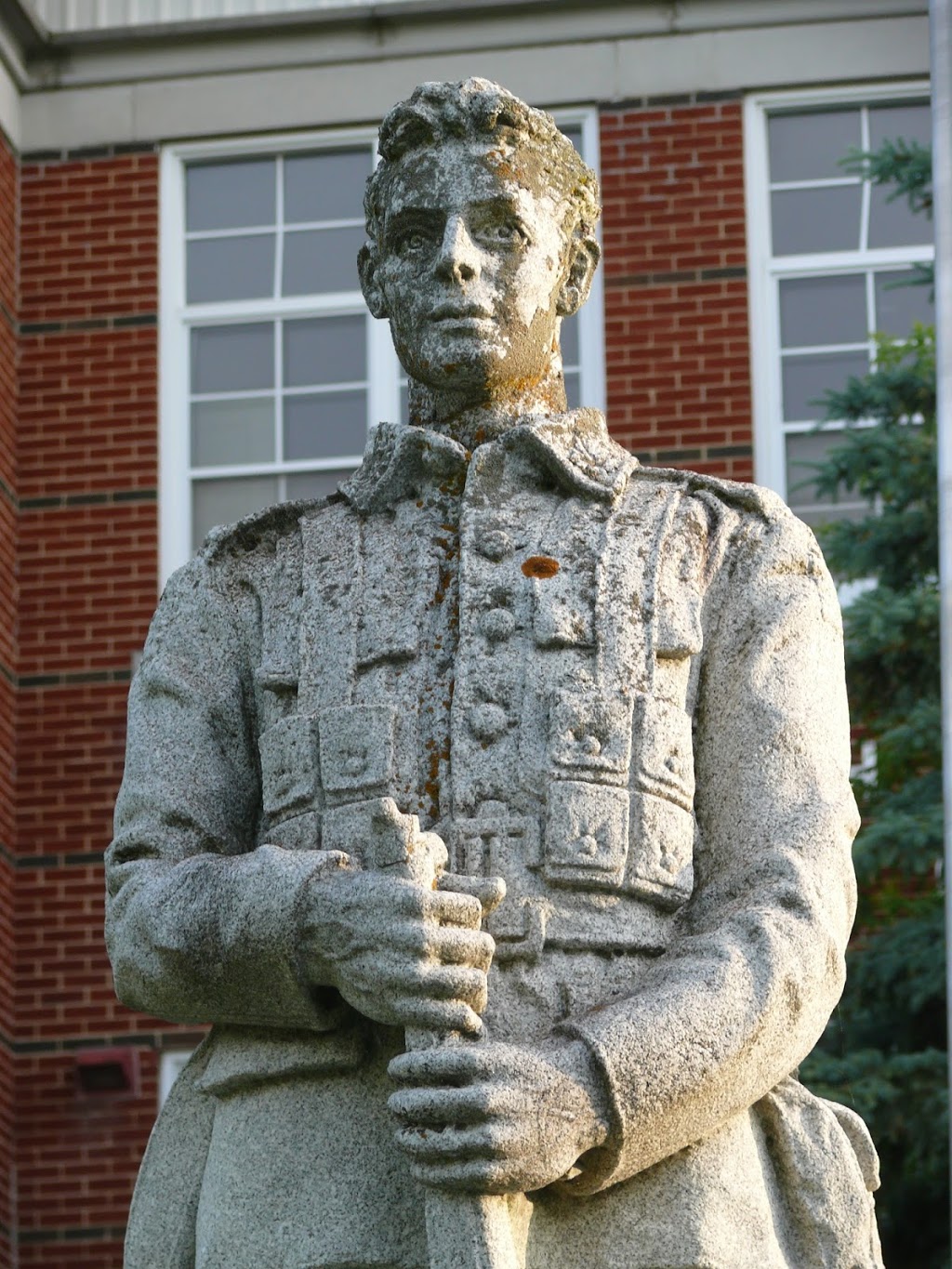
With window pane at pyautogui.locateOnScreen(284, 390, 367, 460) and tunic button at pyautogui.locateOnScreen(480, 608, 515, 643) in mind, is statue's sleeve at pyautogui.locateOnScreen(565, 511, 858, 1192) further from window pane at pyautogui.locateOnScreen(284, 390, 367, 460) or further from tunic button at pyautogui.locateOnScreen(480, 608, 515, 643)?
window pane at pyautogui.locateOnScreen(284, 390, 367, 460)

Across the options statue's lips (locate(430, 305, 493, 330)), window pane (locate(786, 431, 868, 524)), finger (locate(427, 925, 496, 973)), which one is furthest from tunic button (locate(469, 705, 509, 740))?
window pane (locate(786, 431, 868, 524))

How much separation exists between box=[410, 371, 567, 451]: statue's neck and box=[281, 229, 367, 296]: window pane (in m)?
12.4

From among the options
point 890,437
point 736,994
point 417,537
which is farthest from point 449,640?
point 890,437

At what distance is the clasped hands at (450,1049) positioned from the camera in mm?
5297

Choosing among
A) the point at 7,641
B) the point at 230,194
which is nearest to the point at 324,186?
the point at 230,194

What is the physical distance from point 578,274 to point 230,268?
40.7 feet

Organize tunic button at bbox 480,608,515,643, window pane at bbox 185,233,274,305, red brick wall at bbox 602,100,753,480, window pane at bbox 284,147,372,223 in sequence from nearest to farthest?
tunic button at bbox 480,608,515,643 → red brick wall at bbox 602,100,753,480 → window pane at bbox 284,147,372,223 → window pane at bbox 185,233,274,305

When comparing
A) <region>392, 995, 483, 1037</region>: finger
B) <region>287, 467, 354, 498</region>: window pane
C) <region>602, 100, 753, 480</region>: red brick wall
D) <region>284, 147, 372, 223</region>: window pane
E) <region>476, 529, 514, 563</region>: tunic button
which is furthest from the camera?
<region>284, 147, 372, 223</region>: window pane

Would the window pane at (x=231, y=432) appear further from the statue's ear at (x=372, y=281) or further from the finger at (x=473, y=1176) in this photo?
the finger at (x=473, y=1176)

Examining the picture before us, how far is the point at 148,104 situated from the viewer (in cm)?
1883

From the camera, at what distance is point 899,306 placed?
709 inches

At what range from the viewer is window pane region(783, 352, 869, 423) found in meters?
17.9

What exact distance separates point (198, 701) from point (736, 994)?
1.14 metres

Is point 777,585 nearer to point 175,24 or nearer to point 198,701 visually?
point 198,701
